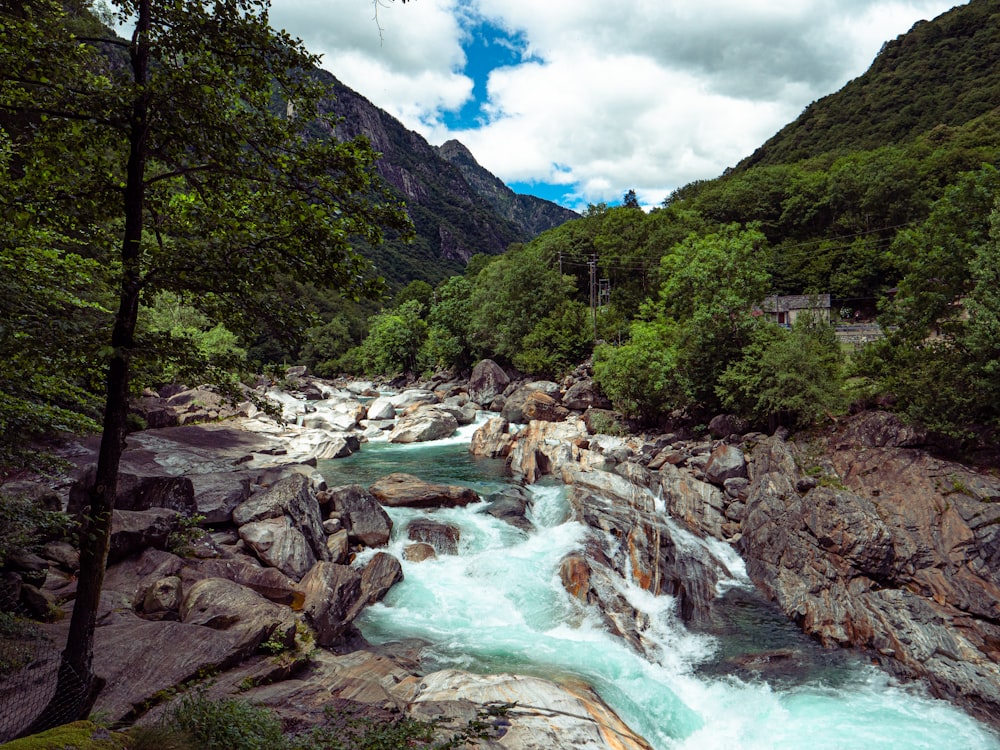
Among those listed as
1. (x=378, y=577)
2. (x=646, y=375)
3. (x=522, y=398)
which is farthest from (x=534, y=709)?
(x=522, y=398)

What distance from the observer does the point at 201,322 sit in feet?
138

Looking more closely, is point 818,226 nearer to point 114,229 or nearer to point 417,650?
point 417,650

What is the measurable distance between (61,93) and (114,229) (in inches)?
54.3

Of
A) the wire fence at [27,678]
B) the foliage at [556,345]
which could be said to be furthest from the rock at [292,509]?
the foliage at [556,345]

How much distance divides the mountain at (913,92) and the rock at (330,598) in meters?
89.4

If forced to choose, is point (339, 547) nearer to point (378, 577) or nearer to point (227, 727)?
point (378, 577)

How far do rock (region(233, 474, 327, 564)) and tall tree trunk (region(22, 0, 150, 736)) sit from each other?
8456 millimetres

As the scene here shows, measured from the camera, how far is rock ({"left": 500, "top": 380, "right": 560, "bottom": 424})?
3591 centimetres

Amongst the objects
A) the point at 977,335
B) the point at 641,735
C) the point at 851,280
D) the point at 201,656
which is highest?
the point at 851,280

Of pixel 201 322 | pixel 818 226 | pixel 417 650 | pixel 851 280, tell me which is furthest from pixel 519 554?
pixel 818 226

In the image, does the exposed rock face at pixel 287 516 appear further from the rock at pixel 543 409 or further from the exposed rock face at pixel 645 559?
the rock at pixel 543 409

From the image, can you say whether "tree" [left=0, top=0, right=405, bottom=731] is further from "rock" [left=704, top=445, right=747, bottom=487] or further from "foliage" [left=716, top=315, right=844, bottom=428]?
"foliage" [left=716, top=315, right=844, bottom=428]

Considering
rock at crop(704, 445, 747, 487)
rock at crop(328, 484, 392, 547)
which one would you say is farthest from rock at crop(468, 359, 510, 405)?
rock at crop(328, 484, 392, 547)

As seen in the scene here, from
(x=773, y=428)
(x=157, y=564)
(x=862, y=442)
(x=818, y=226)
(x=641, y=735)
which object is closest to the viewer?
(x=641, y=735)
